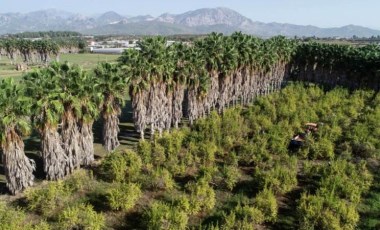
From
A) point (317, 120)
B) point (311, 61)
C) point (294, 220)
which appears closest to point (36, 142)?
point (294, 220)

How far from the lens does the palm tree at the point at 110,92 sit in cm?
4303

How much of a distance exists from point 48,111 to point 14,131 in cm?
335

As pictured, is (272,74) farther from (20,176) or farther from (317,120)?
(20,176)

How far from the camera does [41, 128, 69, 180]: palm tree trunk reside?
38.1 m

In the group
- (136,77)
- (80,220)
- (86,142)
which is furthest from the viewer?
(136,77)

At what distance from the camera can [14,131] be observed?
35156 millimetres

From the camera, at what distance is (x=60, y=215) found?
102 feet

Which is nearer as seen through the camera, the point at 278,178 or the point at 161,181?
the point at 161,181

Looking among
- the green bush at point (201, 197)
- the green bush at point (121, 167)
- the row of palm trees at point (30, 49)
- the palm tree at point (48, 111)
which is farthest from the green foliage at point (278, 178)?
the row of palm trees at point (30, 49)

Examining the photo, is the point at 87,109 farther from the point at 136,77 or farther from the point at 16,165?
the point at 136,77

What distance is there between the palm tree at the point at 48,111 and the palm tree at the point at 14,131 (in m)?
1.18

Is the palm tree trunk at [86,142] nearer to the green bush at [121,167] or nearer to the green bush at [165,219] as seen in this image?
the green bush at [121,167]

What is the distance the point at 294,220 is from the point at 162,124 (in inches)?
986

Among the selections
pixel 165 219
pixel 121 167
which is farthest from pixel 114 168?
pixel 165 219
